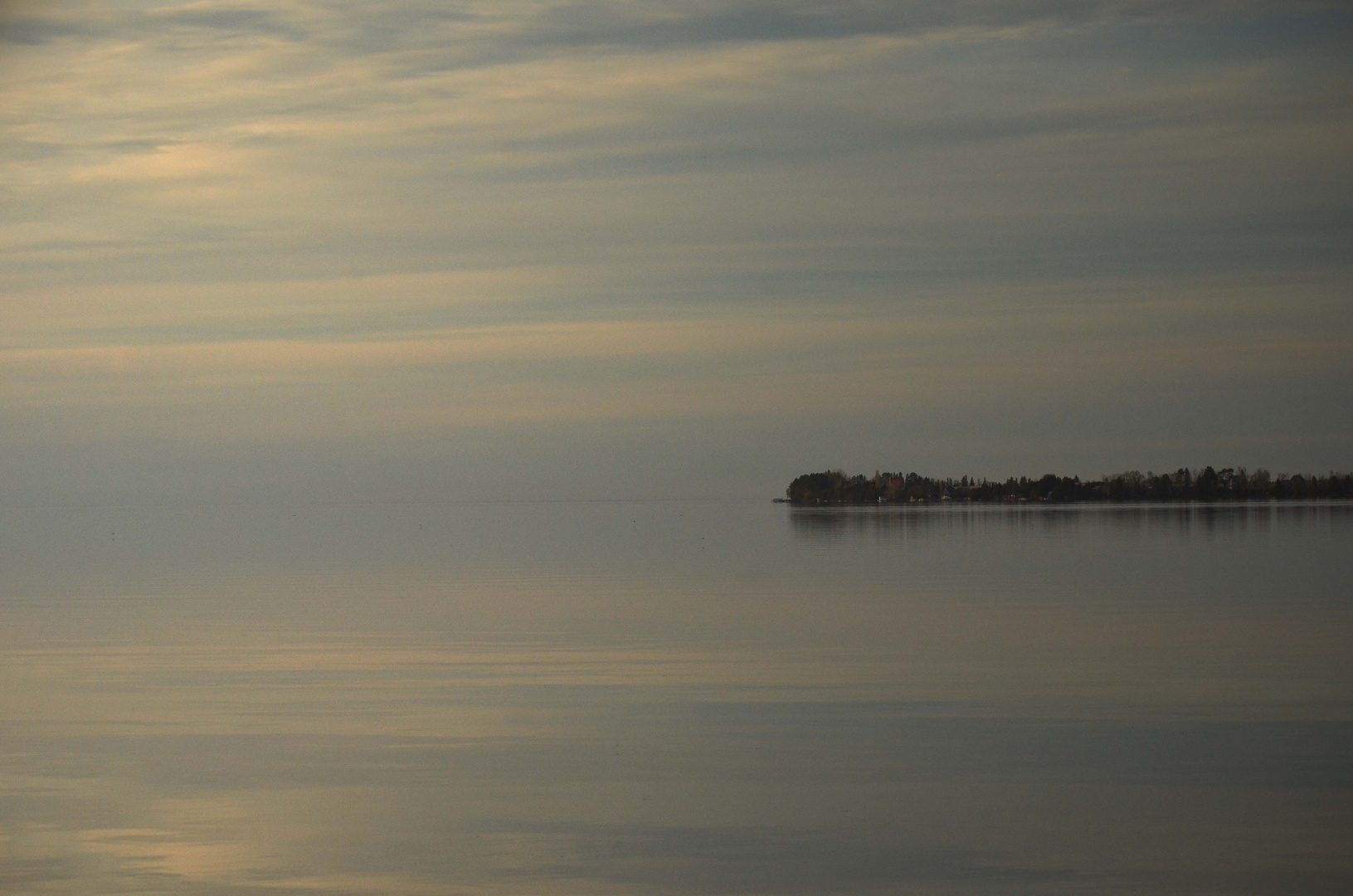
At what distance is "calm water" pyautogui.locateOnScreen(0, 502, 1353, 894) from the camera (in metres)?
10.7

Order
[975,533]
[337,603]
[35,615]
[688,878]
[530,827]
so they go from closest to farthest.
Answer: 1. [688,878]
2. [530,827]
3. [35,615]
4. [337,603]
5. [975,533]

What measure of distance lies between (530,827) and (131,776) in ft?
13.6

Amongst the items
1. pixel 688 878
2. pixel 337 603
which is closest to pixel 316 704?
pixel 688 878

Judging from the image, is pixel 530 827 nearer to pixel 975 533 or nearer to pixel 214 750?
pixel 214 750

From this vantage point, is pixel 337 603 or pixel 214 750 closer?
pixel 214 750

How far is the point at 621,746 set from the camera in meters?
14.6

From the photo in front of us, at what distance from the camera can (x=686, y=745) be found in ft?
48.1

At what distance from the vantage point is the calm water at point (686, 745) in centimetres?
1070

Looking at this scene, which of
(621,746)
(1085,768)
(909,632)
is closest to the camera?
(1085,768)

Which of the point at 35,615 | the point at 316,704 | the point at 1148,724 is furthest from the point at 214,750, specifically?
the point at 35,615

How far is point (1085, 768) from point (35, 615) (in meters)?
22.7

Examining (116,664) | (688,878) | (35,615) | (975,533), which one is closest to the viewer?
(688,878)

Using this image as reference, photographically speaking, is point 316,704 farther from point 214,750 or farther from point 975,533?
point 975,533

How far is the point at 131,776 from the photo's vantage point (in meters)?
13.5
